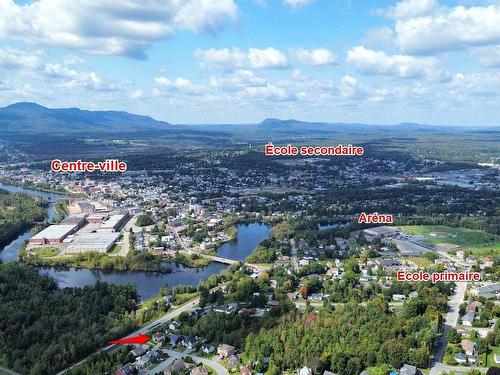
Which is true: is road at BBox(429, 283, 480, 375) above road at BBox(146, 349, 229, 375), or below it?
above

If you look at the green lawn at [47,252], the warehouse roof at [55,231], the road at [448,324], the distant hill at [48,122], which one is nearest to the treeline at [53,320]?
the green lawn at [47,252]

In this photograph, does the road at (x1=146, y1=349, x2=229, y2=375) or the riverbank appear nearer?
the road at (x1=146, y1=349, x2=229, y2=375)

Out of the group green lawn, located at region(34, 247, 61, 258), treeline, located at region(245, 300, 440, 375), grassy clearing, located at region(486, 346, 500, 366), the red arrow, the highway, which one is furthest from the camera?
green lawn, located at region(34, 247, 61, 258)

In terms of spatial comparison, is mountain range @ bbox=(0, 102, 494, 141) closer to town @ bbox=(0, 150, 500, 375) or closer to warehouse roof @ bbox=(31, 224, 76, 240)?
town @ bbox=(0, 150, 500, 375)

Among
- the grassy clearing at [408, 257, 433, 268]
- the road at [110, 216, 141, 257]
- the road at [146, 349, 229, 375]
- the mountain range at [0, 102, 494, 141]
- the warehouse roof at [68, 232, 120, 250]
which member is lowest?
the road at [146, 349, 229, 375]

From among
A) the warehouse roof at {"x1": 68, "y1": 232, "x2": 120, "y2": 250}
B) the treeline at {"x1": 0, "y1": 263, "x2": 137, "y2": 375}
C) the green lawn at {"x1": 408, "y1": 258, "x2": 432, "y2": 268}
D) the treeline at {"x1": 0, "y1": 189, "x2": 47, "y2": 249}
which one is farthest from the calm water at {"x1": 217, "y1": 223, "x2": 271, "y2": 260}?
the treeline at {"x1": 0, "y1": 189, "x2": 47, "y2": 249}

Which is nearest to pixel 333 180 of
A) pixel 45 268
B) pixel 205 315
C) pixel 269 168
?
pixel 269 168

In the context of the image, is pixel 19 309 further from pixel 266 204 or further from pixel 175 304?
pixel 266 204
